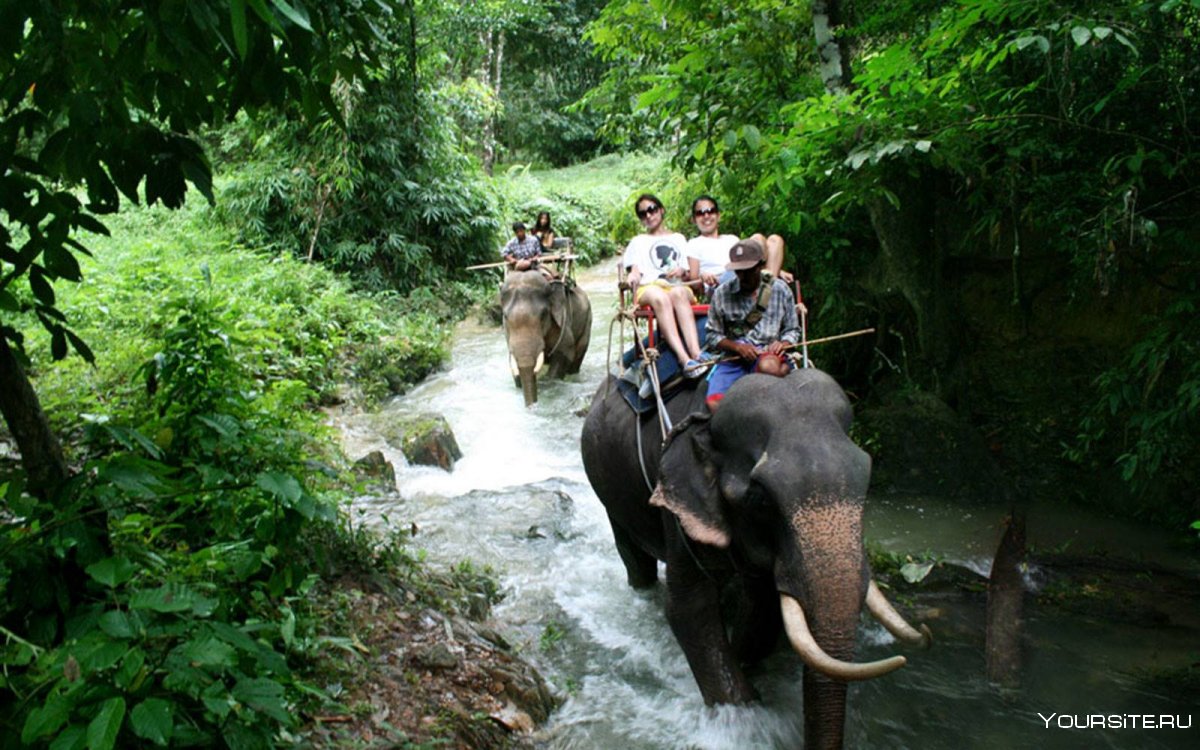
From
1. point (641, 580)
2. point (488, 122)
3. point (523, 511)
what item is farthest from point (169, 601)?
point (488, 122)

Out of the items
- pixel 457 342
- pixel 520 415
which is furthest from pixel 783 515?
pixel 457 342

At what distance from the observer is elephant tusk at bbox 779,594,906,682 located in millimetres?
3129

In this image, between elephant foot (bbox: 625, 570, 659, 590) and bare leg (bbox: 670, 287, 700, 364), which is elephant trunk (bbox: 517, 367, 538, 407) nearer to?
elephant foot (bbox: 625, 570, 659, 590)

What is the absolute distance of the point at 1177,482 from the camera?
241 inches

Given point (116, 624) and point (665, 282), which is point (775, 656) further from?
point (116, 624)

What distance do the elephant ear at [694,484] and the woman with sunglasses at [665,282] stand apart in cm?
73

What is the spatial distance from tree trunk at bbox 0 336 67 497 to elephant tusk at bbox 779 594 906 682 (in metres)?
2.62

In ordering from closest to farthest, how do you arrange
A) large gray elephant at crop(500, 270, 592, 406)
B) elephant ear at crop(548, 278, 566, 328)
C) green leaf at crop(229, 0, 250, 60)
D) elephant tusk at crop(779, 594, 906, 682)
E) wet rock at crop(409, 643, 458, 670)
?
green leaf at crop(229, 0, 250, 60)
elephant tusk at crop(779, 594, 906, 682)
wet rock at crop(409, 643, 458, 670)
large gray elephant at crop(500, 270, 592, 406)
elephant ear at crop(548, 278, 566, 328)

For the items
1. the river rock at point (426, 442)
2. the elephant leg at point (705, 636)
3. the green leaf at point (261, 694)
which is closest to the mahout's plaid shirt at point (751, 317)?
the elephant leg at point (705, 636)

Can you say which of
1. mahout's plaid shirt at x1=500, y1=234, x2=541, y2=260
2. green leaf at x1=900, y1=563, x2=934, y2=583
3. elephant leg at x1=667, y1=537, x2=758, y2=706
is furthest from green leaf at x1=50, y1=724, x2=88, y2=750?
mahout's plaid shirt at x1=500, y1=234, x2=541, y2=260

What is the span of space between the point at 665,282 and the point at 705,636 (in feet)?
8.55

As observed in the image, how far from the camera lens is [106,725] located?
6.66 feet

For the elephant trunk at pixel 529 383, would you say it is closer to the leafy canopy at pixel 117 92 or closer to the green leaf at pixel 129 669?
the leafy canopy at pixel 117 92

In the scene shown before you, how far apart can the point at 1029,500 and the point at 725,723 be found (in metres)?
3.93
